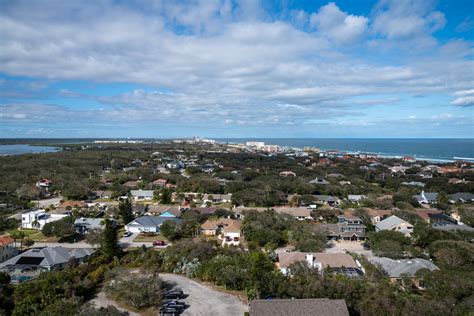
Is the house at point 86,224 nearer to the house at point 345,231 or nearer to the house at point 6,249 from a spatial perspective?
the house at point 6,249

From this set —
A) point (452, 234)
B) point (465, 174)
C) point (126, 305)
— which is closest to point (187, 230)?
point (126, 305)

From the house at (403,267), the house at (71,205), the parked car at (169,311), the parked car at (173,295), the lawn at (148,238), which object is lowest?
the lawn at (148,238)

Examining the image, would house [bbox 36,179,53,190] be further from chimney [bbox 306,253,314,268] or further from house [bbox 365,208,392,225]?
house [bbox 365,208,392,225]

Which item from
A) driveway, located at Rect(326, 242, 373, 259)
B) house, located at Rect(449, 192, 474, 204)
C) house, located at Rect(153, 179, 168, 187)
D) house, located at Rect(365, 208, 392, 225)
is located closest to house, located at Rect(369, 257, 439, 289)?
driveway, located at Rect(326, 242, 373, 259)

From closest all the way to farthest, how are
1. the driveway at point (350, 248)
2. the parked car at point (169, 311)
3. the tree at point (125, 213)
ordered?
the parked car at point (169, 311) < the driveway at point (350, 248) < the tree at point (125, 213)

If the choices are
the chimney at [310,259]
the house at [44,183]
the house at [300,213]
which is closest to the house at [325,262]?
the chimney at [310,259]

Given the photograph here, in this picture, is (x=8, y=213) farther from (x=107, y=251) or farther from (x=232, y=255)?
(x=232, y=255)

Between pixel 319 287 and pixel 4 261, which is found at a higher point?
pixel 319 287
